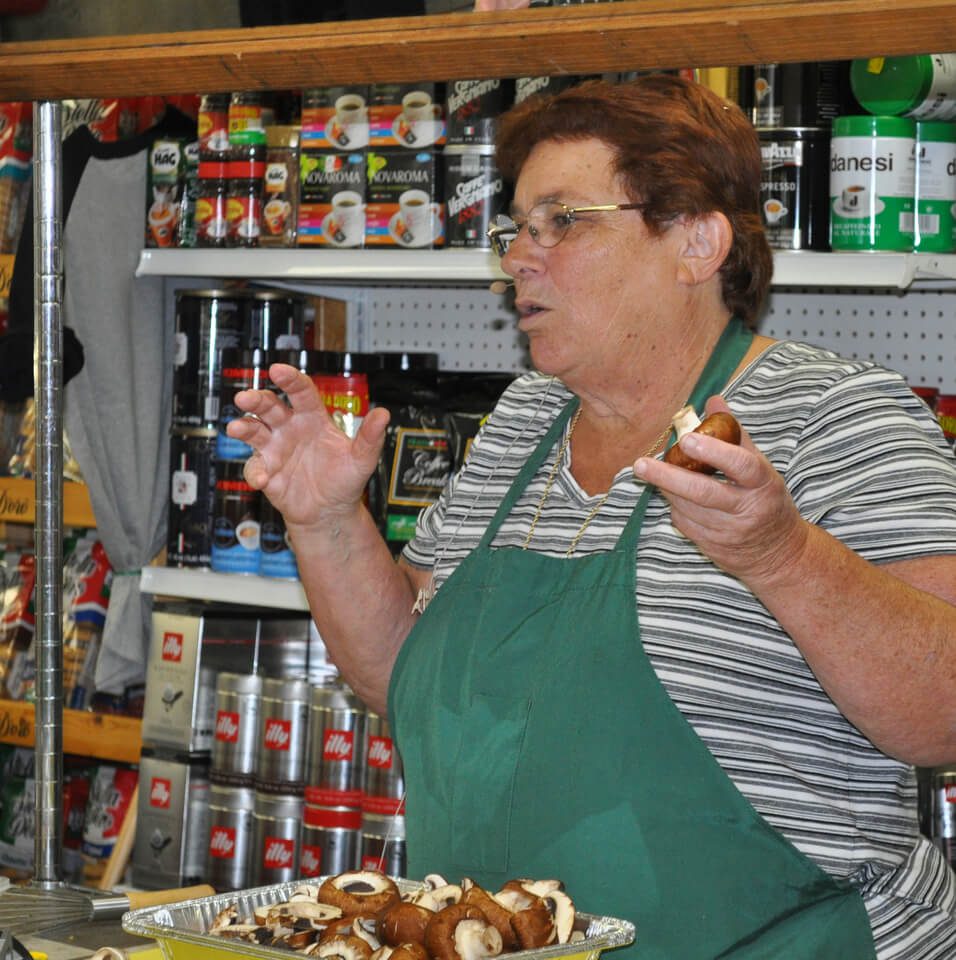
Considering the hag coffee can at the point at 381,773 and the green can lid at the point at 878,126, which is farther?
the hag coffee can at the point at 381,773

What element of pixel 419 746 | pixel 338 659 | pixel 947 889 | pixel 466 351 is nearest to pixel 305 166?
pixel 466 351

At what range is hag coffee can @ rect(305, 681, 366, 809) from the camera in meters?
2.52

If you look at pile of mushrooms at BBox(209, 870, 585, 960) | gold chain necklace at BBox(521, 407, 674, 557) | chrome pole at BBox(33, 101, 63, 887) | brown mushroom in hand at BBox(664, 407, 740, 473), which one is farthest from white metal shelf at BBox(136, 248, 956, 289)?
pile of mushrooms at BBox(209, 870, 585, 960)

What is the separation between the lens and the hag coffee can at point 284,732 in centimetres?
262

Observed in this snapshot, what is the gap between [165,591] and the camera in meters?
2.81

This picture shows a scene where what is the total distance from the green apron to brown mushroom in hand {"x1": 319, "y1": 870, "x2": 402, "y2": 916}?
9.1 inches

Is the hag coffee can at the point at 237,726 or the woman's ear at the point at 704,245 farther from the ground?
the woman's ear at the point at 704,245

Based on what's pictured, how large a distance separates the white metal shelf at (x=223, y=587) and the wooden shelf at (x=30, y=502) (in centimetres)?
24

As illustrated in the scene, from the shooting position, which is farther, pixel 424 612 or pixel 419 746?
pixel 424 612

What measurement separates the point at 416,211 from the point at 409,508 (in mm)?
497

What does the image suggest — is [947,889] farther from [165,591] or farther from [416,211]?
[165,591]

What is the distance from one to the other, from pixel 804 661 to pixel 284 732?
1.41m

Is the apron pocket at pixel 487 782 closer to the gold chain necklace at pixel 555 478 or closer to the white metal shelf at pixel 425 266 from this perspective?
the gold chain necklace at pixel 555 478

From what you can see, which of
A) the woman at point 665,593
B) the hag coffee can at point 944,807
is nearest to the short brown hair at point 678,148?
the woman at point 665,593
